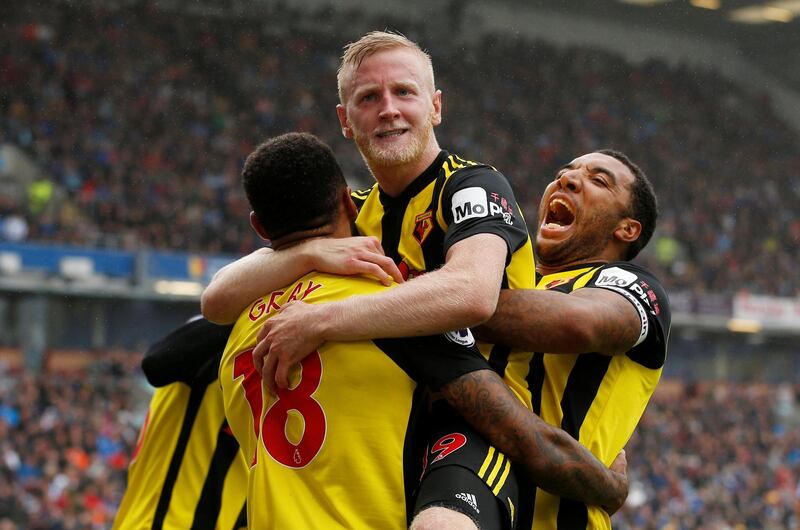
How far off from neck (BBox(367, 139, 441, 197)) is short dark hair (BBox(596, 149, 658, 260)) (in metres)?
0.92

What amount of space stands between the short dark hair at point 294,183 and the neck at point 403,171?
426 millimetres

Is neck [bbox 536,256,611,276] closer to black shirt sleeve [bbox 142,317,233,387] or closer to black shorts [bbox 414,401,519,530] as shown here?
black shorts [bbox 414,401,519,530]

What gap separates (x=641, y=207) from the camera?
14.1ft

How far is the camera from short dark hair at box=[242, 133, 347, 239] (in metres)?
3.26

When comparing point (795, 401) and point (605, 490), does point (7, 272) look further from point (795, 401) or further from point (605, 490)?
point (795, 401)

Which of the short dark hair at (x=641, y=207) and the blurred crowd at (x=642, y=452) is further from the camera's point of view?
the blurred crowd at (x=642, y=452)

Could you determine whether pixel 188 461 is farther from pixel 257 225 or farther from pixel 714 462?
pixel 714 462

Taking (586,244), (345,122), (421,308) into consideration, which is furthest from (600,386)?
(345,122)

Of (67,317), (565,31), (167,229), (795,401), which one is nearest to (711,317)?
(795,401)

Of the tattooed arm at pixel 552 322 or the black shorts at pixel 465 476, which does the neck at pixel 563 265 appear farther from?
the black shorts at pixel 465 476

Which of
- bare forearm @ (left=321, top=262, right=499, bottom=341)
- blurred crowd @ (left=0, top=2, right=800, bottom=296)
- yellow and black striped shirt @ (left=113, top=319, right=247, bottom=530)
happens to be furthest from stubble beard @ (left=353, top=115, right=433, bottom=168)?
blurred crowd @ (left=0, top=2, right=800, bottom=296)

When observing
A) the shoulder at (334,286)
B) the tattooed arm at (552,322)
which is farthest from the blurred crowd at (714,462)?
the shoulder at (334,286)

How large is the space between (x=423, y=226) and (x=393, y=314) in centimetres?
66

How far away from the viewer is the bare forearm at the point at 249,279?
3355 millimetres
